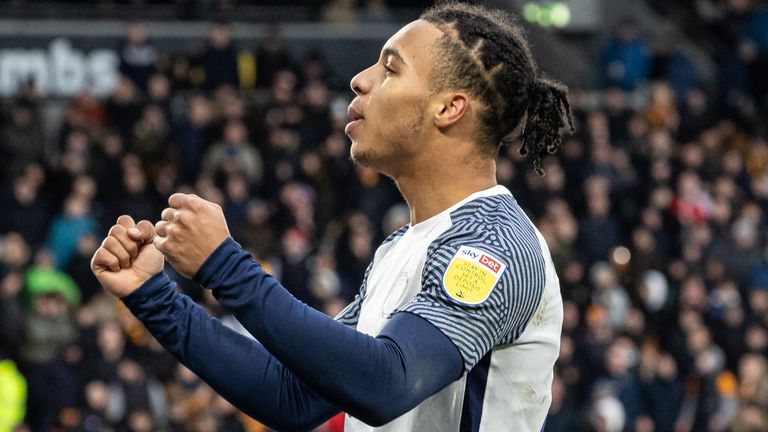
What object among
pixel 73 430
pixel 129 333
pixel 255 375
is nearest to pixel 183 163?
pixel 129 333

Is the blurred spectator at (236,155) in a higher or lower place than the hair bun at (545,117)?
lower

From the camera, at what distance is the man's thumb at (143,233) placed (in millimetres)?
3182

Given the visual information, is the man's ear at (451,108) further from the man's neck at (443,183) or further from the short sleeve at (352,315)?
the short sleeve at (352,315)

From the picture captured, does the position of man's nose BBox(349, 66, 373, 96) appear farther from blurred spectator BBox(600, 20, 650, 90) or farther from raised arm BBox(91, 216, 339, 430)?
blurred spectator BBox(600, 20, 650, 90)

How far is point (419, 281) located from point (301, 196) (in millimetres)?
10765

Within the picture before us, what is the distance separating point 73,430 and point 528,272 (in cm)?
837

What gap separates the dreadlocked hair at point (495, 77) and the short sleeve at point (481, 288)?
341mm

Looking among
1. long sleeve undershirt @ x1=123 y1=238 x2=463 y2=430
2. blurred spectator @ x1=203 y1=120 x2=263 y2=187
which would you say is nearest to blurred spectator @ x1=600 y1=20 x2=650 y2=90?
blurred spectator @ x1=203 y1=120 x2=263 y2=187

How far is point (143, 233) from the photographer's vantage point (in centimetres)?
320

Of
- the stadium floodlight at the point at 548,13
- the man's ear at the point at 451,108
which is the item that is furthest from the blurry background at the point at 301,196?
the man's ear at the point at 451,108

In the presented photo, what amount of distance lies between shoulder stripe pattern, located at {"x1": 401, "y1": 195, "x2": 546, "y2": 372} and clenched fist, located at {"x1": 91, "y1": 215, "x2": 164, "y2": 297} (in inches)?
23.9

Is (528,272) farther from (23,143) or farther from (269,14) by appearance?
(269,14)

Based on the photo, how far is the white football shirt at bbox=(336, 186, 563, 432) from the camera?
9.74 feet

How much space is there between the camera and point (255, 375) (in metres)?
3.21
